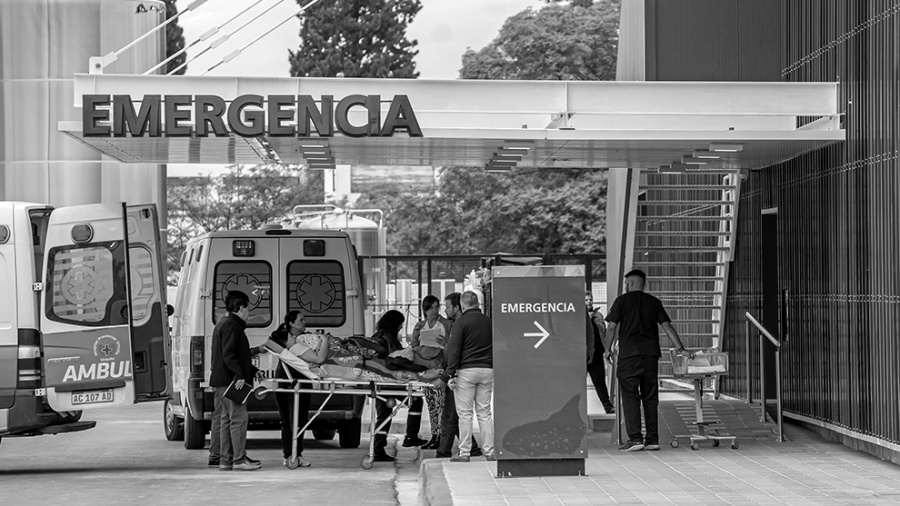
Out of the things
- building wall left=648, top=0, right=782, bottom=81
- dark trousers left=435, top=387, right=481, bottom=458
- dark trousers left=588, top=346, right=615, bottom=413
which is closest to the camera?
dark trousers left=435, top=387, right=481, bottom=458

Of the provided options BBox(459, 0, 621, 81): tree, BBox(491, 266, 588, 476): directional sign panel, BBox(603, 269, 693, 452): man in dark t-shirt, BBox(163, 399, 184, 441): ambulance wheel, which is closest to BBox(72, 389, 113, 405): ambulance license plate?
BBox(163, 399, 184, 441): ambulance wheel

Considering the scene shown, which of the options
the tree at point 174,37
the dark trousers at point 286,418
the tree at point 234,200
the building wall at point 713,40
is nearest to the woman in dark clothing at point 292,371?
the dark trousers at point 286,418

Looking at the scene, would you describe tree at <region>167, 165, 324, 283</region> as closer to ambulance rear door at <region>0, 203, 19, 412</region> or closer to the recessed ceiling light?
ambulance rear door at <region>0, 203, 19, 412</region>

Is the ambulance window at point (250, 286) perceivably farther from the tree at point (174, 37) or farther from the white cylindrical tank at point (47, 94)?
the tree at point (174, 37)

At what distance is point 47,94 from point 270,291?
47.7ft

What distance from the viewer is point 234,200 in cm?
5888

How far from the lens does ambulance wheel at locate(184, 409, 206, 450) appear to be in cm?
1627

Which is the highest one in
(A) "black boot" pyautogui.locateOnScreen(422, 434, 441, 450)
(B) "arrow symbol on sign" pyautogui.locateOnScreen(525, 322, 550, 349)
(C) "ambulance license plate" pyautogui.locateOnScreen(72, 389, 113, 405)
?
(B) "arrow symbol on sign" pyautogui.locateOnScreen(525, 322, 550, 349)

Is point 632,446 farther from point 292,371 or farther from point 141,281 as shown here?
point 141,281

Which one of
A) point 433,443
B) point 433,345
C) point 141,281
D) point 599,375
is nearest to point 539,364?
point 433,443

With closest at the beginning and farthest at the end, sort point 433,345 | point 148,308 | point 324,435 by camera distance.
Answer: point 148,308
point 433,345
point 324,435

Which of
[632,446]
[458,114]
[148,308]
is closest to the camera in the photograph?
[632,446]

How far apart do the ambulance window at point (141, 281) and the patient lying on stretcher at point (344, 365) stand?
1.96 meters

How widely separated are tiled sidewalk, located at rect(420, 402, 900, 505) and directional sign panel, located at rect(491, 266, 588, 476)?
0.32 meters
